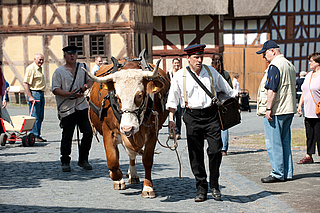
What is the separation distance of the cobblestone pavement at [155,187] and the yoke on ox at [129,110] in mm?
475

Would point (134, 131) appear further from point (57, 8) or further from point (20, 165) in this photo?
point (57, 8)

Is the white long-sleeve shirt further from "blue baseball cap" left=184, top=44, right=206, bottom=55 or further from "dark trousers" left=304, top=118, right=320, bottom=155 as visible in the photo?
"dark trousers" left=304, top=118, right=320, bottom=155

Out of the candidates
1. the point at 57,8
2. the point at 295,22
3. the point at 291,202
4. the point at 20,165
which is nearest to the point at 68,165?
the point at 20,165

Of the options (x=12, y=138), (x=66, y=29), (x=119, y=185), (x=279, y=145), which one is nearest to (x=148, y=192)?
(x=119, y=185)

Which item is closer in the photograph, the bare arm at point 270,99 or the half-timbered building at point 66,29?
the bare arm at point 270,99

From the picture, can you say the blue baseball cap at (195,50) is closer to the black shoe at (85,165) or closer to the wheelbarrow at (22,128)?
the black shoe at (85,165)

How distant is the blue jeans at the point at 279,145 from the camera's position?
9.01 meters

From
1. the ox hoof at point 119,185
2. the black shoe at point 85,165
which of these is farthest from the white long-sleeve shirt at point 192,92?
the black shoe at point 85,165

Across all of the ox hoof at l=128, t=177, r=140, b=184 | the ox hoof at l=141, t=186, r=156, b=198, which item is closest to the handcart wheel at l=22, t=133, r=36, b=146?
the ox hoof at l=128, t=177, r=140, b=184

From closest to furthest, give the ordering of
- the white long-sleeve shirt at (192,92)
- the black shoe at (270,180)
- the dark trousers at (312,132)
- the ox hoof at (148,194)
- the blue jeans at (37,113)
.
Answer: the white long-sleeve shirt at (192,92) → the ox hoof at (148,194) → the black shoe at (270,180) → the dark trousers at (312,132) → the blue jeans at (37,113)

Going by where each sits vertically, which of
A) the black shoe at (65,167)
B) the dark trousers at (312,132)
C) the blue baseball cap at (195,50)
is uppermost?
the blue baseball cap at (195,50)

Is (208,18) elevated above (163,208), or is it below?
above

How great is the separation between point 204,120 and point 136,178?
177 centimetres

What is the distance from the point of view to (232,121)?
8.04m
